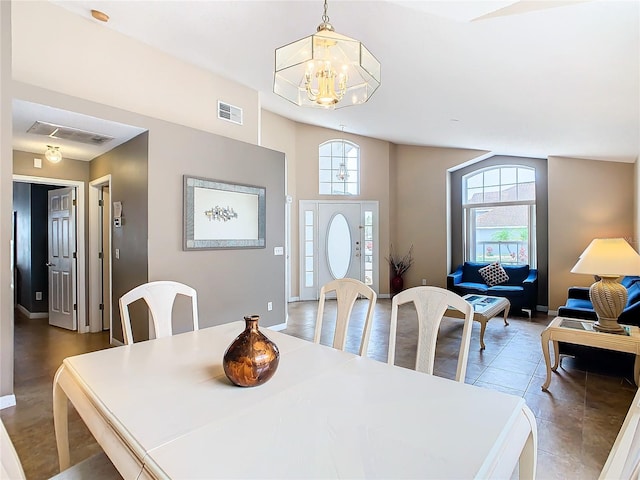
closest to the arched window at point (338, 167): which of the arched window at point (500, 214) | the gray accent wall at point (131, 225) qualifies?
the arched window at point (500, 214)

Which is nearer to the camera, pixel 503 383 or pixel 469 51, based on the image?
pixel 469 51

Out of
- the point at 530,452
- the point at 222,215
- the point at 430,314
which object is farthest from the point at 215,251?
the point at 530,452

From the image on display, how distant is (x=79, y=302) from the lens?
15.2 ft

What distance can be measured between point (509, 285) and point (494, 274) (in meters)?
0.30

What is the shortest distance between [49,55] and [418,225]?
21.0 feet

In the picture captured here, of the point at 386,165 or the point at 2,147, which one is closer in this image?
the point at 2,147

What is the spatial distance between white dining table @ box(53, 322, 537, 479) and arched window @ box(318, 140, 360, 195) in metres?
5.98

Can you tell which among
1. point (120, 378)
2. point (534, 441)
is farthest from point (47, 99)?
point (534, 441)

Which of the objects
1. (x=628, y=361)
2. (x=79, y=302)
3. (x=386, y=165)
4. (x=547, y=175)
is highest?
(x=386, y=165)

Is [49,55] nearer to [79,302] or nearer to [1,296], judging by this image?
[1,296]

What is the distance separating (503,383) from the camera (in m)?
3.03

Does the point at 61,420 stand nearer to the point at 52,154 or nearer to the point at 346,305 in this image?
the point at 346,305

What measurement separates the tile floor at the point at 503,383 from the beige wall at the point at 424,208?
209 cm

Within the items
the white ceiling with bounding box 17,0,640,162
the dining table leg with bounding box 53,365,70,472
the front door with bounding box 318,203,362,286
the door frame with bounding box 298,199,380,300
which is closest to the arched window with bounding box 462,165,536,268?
→ the white ceiling with bounding box 17,0,640,162
